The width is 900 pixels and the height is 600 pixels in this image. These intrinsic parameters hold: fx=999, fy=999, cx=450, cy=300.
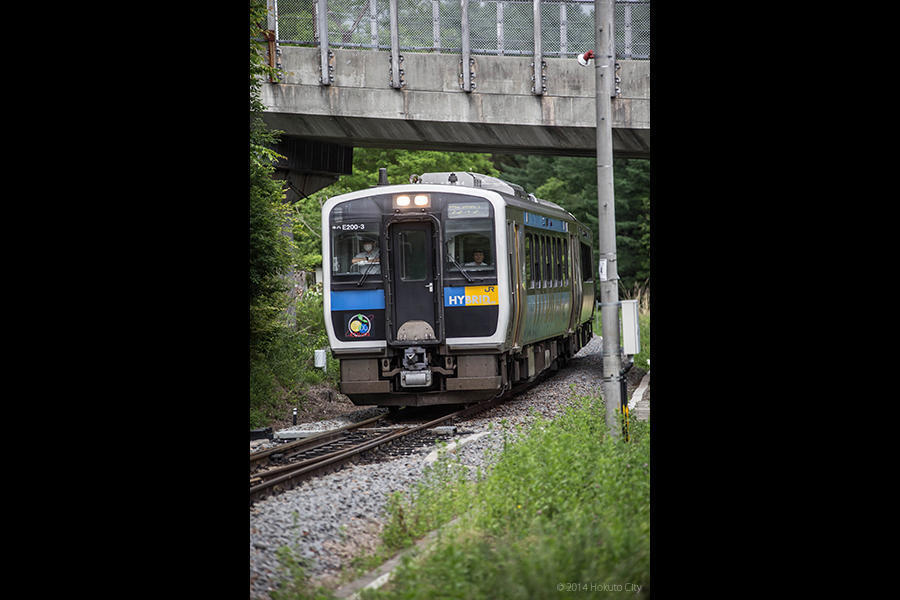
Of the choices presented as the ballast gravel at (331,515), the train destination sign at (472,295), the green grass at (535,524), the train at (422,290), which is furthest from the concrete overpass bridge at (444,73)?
the green grass at (535,524)

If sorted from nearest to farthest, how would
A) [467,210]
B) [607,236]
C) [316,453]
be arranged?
[607,236] → [316,453] → [467,210]

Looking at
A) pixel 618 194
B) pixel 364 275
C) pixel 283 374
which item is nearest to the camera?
pixel 364 275

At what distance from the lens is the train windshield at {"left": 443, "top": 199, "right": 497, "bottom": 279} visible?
41.8ft

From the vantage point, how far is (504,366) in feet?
44.0

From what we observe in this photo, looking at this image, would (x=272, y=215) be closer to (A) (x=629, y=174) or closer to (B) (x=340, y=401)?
(B) (x=340, y=401)

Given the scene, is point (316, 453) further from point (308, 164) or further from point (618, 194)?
point (618, 194)

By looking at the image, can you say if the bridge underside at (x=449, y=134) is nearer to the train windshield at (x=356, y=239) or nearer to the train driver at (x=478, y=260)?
the train windshield at (x=356, y=239)

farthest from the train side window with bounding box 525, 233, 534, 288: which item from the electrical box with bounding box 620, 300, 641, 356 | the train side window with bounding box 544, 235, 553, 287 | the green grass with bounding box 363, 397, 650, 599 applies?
the green grass with bounding box 363, 397, 650, 599

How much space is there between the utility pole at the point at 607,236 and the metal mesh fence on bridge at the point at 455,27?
264 inches

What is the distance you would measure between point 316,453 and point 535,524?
183 inches

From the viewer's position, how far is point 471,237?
502 inches

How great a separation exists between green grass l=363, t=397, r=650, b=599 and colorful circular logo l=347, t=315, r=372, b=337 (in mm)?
4690

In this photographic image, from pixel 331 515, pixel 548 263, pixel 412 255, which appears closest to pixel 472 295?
pixel 412 255
